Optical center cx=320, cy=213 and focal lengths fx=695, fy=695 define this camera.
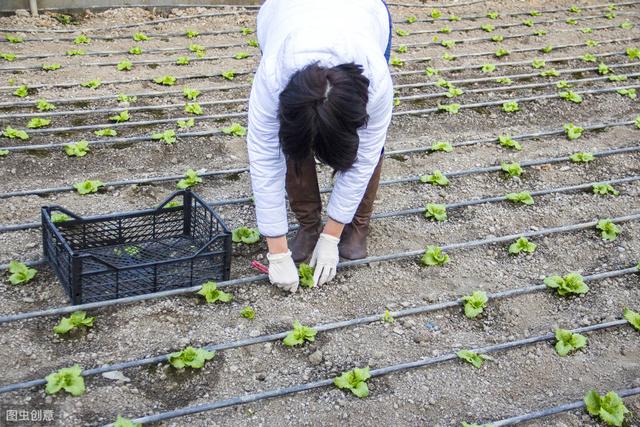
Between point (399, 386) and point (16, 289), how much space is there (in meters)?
1.97

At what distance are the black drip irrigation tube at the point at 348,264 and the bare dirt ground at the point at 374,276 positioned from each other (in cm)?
4

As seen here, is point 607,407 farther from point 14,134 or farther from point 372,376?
point 14,134

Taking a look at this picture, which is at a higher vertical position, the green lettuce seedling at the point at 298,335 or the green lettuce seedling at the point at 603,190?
the green lettuce seedling at the point at 603,190

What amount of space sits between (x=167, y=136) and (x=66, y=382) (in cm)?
247

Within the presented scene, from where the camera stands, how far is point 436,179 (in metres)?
4.80

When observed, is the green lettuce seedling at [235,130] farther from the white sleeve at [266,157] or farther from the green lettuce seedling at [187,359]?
the green lettuce seedling at [187,359]

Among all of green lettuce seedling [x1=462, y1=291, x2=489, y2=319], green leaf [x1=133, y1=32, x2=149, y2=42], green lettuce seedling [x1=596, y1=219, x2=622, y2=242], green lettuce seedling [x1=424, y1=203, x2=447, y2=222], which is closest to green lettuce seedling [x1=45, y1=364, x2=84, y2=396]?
green lettuce seedling [x1=462, y1=291, x2=489, y2=319]

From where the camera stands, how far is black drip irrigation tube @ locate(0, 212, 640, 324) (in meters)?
3.30

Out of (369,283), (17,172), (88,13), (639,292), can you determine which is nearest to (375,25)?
(369,283)

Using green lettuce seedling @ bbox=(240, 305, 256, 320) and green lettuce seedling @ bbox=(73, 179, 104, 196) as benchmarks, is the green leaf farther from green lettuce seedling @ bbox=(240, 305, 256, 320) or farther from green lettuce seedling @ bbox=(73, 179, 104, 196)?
green lettuce seedling @ bbox=(240, 305, 256, 320)

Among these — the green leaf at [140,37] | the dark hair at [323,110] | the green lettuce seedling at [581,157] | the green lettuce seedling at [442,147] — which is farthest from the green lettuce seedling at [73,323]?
the green leaf at [140,37]

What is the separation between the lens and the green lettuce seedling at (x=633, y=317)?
355 cm

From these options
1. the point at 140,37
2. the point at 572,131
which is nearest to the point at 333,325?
the point at 572,131

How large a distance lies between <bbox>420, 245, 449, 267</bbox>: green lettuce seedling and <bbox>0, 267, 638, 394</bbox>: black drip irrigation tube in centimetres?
33
